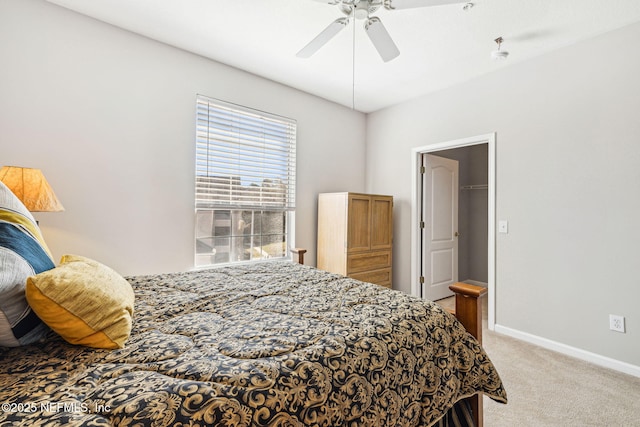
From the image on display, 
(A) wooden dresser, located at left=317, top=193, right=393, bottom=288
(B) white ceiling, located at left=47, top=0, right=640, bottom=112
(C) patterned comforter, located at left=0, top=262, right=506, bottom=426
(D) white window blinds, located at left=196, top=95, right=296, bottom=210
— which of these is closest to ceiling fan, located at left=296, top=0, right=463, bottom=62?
(B) white ceiling, located at left=47, top=0, right=640, bottom=112

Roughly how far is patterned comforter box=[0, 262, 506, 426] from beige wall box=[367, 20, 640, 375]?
191cm

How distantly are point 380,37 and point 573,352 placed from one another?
10.2ft

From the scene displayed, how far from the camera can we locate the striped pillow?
816 millimetres

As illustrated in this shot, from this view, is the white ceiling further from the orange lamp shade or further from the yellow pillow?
the yellow pillow

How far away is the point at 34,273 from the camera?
3.14ft

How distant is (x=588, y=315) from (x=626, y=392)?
2.05ft

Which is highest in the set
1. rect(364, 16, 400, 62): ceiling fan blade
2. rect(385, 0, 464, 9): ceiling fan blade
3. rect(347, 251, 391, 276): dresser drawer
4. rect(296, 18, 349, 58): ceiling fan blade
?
rect(385, 0, 464, 9): ceiling fan blade

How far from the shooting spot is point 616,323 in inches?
91.7

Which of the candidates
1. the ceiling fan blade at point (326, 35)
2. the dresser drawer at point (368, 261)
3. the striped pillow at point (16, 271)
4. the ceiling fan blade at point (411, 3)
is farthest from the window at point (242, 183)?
the ceiling fan blade at point (411, 3)

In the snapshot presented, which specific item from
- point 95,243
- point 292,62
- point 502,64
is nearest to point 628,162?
point 502,64

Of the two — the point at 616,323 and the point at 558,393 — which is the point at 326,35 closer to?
the point at 558,393

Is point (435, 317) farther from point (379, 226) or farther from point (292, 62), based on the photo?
point (292, 62)

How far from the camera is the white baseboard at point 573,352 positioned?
2.26 m

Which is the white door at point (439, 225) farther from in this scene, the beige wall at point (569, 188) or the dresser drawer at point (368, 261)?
the beige wall at point (569, 188)
